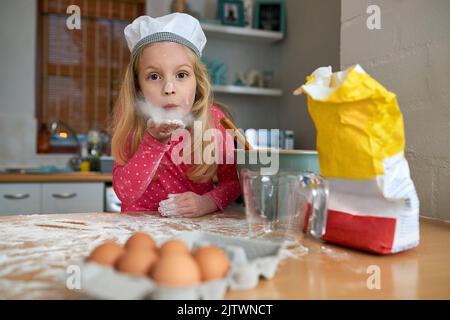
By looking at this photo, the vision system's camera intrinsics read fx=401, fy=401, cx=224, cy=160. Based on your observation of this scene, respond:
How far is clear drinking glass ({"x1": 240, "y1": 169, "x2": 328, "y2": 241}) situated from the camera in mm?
640

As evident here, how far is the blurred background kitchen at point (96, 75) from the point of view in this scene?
2.25 m

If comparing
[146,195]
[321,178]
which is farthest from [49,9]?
[321,178]

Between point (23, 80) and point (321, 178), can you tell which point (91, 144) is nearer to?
point (23, 80)

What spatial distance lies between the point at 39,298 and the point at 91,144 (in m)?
2.38

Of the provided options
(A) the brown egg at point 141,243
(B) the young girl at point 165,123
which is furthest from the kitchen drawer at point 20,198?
(A) the brown egg at point 141,243

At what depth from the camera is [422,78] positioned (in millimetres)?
1036

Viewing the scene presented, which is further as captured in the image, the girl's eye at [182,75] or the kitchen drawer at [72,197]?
the kitchen drawer at [72,197]

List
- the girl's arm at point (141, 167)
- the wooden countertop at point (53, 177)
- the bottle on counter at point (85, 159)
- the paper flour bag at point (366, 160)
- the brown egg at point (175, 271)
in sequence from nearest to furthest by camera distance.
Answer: the brown egg at point (175, 271), the paper flour bag at point (366, 160), the girl's arm at point (141, 167), the wooden countertop at point (53, 177), the bottle on counter at point (85, 159)

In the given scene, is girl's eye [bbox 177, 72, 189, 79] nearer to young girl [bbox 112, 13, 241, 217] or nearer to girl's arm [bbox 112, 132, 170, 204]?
young girl [bbox 112, 13, 241, 217]

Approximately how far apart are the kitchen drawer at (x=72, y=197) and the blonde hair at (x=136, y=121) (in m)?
1.15

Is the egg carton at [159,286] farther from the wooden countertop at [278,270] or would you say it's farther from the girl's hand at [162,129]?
the girl's hand at [162,129]

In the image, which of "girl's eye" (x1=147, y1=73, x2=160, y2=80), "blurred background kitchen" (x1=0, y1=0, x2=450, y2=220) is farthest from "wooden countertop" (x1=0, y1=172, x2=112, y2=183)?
"girl's eye" (x1=147, y1=73, x2=160, y2=80)

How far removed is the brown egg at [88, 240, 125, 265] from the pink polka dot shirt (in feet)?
1.90

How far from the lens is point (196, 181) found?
46.8 inches
